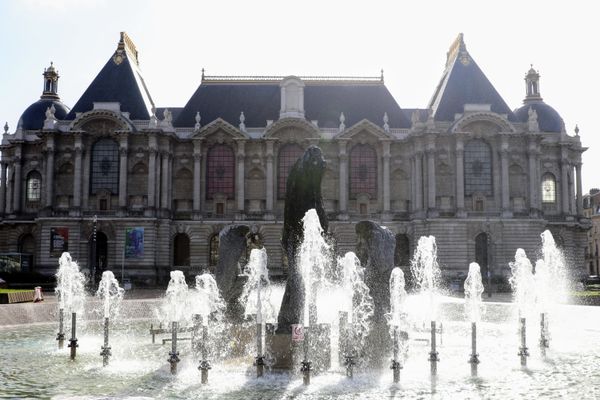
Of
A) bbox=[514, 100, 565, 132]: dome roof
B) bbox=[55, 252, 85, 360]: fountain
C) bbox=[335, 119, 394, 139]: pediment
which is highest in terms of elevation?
bbox=[514, 100, 565, 132]: dome roof

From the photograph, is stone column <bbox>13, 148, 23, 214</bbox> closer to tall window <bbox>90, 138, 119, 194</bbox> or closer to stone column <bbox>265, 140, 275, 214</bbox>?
tall window <bbox>90, 138, 119, 194</bbox>

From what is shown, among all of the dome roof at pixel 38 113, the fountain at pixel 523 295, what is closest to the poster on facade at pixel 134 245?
the dome roof at pixel 38 113

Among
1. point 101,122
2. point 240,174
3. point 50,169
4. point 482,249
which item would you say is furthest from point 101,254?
point 482,249

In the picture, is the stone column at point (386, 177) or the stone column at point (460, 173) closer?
the stone column at point (460, 173)

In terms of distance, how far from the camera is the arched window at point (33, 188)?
5916 cm

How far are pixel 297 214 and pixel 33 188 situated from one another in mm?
49063

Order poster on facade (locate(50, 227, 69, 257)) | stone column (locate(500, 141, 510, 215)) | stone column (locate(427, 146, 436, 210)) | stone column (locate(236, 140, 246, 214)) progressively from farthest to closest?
stone column (locate(236, 140, 246, 214)) < stone column (locate(500, 141, 510, 215)) < stone column (locate(427, 146, 436, 210)) < poster on facade (locate(50, 227, 69, 257))

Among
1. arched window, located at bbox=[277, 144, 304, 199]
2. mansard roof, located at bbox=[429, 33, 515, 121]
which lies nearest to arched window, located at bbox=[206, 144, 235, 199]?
arched window, located at bbox=[277, 144, 304, 199]

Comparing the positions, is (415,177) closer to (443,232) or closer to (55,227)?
(443,232)

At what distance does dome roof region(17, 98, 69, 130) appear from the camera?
6106 centimetres

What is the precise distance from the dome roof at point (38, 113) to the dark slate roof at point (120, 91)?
5.71 meters

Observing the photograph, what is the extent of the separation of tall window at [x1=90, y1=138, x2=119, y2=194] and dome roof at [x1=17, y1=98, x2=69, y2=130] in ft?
30.1

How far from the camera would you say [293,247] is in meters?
16.7

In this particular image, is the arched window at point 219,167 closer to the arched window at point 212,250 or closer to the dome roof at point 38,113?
the arched window at point 212,250
